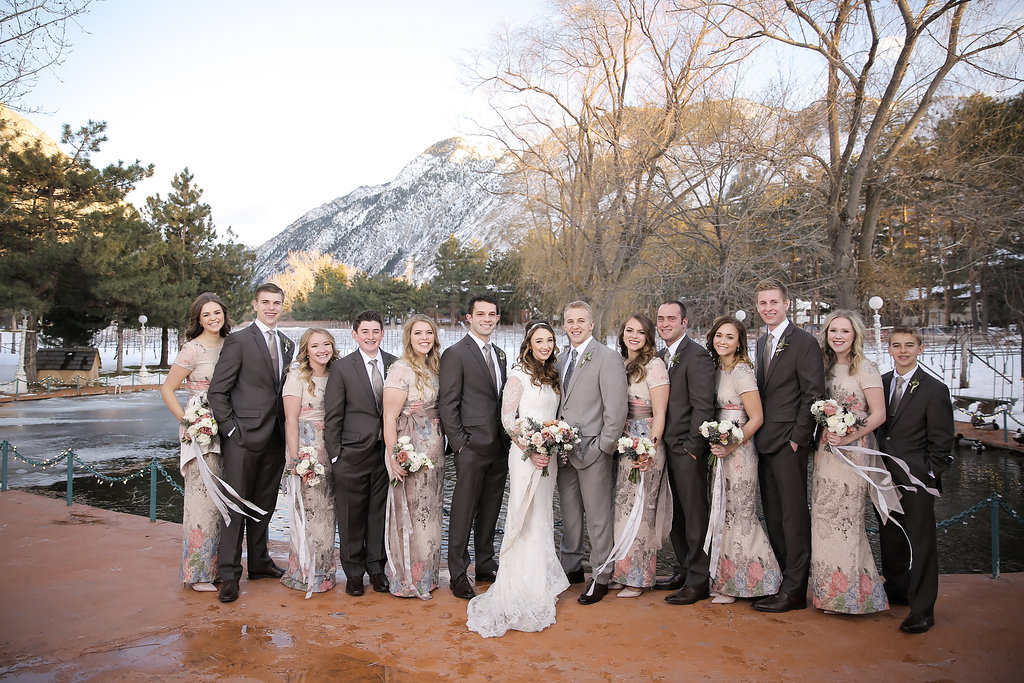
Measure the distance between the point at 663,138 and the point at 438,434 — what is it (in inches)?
560

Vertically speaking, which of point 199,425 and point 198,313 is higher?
point 198,313

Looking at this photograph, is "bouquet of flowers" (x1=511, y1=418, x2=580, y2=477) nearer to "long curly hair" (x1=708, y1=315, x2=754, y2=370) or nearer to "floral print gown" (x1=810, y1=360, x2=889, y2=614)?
"long curly hair" (x1=708, y1=315, x2=754, y2=370)

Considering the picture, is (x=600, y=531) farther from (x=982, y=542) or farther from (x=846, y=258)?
(x=846, y=258)

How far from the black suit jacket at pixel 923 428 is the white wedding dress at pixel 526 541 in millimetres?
2388

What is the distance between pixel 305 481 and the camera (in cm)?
522

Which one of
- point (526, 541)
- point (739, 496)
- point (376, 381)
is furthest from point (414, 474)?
point (739, 496)

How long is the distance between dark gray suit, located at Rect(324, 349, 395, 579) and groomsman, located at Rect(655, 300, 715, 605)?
224cm

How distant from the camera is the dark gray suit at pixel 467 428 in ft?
17.1

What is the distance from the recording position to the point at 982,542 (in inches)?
297

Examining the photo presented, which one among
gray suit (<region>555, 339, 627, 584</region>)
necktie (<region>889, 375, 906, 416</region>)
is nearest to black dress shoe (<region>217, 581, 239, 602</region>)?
gray suit (<region>555, 339, 627, 584</region>)

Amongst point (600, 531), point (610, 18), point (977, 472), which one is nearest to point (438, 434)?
point (600, 531)

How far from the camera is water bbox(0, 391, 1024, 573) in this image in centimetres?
745

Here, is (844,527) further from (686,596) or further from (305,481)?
(305,481)

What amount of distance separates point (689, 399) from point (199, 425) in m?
3.62
